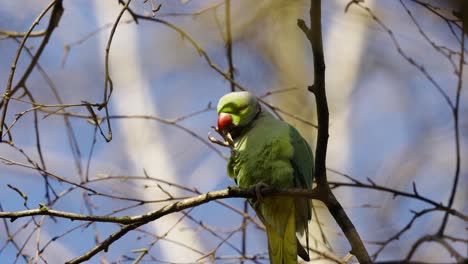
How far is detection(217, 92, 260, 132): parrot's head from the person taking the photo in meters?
3.21

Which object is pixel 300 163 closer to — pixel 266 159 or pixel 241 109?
pixel 266 159

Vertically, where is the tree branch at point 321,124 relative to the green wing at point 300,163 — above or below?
below

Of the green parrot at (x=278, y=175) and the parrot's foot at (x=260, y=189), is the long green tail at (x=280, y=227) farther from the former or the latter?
the parrot's foot at (x=260, y=189)

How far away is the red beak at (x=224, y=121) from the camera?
10.4 feet

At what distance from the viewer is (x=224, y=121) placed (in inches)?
126

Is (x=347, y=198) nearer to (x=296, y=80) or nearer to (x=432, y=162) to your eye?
(x=432, y=162)

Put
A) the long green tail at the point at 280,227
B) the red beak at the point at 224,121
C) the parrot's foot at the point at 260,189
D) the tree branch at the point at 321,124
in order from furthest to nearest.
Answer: the red beak at the point at 224,121 → the long green tail at the point at 280,227 → the parrot's foot at the point at 260,189 → the tree branch at the point at 321,124

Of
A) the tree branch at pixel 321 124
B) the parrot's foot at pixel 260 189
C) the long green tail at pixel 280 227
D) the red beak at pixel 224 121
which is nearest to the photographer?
the tree branch at pixel 321 124

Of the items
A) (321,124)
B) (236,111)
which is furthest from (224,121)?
(321,124)

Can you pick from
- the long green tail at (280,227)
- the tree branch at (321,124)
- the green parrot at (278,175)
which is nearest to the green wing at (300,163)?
the green parrot at (278,175)

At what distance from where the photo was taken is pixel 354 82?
484cm

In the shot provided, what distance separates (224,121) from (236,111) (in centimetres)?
10

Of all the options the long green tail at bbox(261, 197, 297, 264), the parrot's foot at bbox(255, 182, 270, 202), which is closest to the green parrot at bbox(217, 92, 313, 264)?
the long green tail at bbox(261, 197, 297, 264)

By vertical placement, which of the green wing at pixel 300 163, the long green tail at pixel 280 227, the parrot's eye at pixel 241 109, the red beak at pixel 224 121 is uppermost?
the parrot's eye at pixel 241 109
